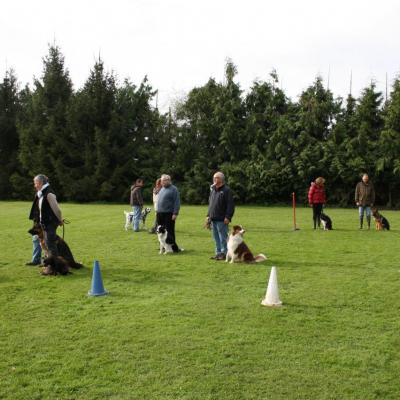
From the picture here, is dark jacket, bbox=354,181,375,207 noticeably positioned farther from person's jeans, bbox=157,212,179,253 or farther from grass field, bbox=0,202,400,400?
person's jeans, bbox=157,212,179,253

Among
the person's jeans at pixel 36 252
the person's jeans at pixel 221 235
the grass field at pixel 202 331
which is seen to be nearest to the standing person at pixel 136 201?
the grass field at pixel 202 331

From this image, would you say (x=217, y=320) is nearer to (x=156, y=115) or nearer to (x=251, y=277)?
(x=251, y=277)

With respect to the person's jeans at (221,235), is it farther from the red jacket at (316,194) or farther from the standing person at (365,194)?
the standing person at (365,194)

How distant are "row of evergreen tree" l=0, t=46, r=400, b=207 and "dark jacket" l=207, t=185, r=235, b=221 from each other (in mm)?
20467

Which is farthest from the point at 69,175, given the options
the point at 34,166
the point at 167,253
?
the point at 167,253

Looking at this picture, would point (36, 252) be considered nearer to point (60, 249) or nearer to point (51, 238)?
point (60, 249)

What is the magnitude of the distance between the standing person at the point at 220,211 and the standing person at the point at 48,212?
3161mm

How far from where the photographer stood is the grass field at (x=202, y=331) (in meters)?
3.94

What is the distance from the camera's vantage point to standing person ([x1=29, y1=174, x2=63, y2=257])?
27.1ft

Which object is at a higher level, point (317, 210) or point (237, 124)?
point (237, 124)

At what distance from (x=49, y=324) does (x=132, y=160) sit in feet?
97.6

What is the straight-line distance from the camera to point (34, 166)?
115ft

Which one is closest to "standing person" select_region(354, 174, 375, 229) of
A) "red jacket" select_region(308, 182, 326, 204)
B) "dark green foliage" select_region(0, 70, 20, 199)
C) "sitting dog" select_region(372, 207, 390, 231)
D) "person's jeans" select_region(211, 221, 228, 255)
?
"sitting dog" select_region(372, 207, 390, 231)

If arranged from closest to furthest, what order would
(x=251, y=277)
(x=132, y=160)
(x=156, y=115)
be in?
(x=251, y=277) < (x=132, y=160) < (x=156, y=115)
